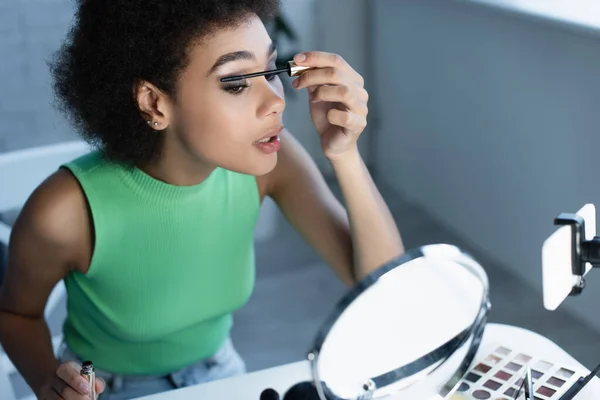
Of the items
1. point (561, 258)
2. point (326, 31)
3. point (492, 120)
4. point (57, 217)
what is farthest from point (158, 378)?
point (326, 31)

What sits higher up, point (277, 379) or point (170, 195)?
point (170, 195)

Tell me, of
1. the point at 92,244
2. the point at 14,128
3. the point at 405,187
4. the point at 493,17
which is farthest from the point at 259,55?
the point at 405,187

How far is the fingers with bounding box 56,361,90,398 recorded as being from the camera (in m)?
0.77

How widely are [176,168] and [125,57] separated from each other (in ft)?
0.58

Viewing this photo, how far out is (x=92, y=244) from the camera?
3.55ft

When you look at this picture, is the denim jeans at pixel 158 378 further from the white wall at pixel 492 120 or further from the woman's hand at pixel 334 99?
the white wall at pixel 492 120

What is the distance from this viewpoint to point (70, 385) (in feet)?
2.59

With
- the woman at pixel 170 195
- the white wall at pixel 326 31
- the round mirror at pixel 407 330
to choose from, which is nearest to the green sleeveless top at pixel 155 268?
the woman at pixel 170 195

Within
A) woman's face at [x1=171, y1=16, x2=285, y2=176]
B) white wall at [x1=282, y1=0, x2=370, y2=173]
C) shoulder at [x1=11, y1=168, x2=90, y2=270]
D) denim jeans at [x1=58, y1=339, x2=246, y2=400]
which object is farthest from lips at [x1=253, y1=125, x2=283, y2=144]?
white wall at [x1=282, y1=0, x2=370, y2=173]

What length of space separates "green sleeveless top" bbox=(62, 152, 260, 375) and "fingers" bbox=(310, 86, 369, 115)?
0.76 feet

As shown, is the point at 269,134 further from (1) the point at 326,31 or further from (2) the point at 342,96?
(1) the point at 326,31

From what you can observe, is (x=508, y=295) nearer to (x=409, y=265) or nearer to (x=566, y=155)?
(x=566, y=155)

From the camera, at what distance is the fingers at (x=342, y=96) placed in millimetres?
982

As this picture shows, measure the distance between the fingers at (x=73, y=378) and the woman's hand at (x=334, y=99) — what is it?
381 millimetres
